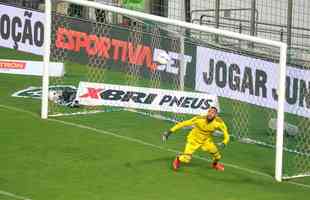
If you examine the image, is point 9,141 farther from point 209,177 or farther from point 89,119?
point 209,177

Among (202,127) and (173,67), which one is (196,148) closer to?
(202,127)

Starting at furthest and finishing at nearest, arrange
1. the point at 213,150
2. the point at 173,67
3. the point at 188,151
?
the point at 173,67, the point at 188,151, the point at 213,150

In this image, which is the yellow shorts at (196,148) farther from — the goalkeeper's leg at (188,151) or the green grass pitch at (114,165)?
the green grass pitch at (114,165)

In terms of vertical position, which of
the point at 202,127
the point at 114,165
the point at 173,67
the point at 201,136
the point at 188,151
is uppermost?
the point at 173,67

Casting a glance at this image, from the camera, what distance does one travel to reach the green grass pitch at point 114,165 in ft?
50.8

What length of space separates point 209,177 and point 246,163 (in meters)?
1.37

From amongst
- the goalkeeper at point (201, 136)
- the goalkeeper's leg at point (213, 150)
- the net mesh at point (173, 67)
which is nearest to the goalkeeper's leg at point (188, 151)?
the goalkeeper at point (201, 136)

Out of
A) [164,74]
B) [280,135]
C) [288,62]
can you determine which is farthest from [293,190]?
[164,74]

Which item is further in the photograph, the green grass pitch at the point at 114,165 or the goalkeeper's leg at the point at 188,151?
the goalkeeper's leg at the point at 188,151

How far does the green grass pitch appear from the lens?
50.8ft

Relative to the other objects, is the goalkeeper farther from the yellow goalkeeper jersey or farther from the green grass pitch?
the green grass pitch

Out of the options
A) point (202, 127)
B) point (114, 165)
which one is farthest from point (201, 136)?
point (114, 165)

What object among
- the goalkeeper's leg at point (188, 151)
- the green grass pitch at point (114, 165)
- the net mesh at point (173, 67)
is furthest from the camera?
the net mesh at point (173, 67)

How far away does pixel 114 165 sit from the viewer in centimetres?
1719
